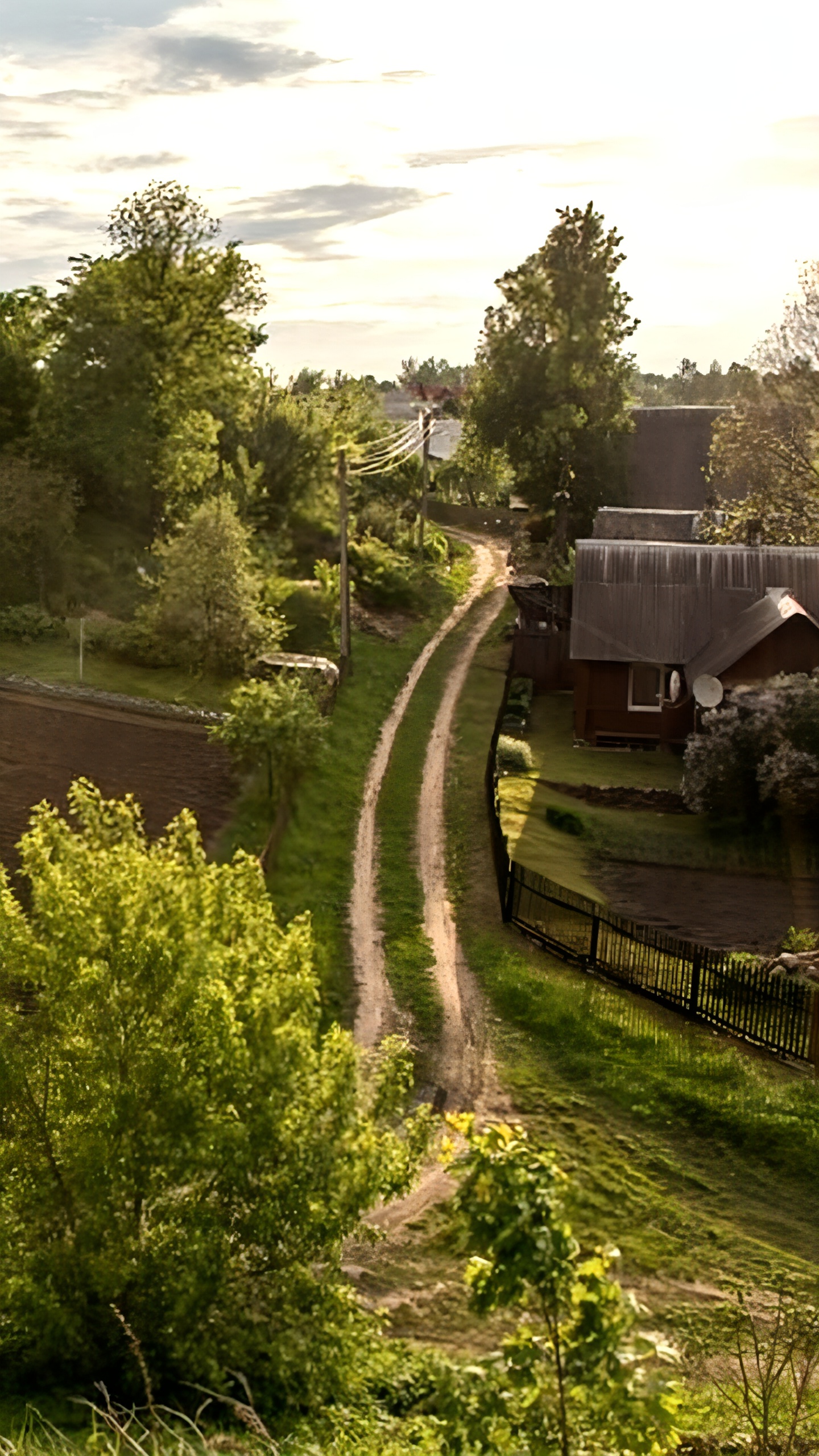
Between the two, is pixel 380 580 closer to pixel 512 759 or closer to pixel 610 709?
pixel 610 709

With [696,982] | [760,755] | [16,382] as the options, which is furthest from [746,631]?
[16,382]

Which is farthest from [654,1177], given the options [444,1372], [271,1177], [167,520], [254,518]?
Answer: [254,518]

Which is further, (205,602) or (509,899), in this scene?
(205,602)

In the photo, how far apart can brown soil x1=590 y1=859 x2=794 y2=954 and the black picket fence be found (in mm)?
925

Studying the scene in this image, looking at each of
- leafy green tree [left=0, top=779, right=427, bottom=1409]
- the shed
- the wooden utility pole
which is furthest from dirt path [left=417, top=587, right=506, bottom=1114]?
leafy green tree [left=0, top=779, right=427, bottom=1409]

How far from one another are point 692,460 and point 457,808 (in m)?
41.5

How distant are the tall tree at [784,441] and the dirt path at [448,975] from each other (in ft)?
51.9

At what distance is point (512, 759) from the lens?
121 feet

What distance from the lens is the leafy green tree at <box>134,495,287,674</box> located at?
38.2m

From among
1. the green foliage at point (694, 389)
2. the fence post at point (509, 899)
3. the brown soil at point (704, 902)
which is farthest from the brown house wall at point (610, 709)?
the green foliage at point (694, 389)

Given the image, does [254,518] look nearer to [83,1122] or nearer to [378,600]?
[378,600]

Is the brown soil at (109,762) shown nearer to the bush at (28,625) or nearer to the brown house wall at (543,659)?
the bush at (28,625)

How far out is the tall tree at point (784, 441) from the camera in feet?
152

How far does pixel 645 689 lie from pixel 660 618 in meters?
2.23
